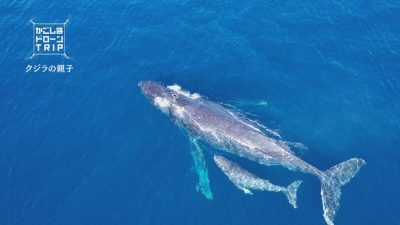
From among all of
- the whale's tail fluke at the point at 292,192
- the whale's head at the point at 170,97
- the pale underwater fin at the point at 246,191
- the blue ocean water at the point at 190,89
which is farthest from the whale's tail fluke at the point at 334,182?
the whale's head at the point at 170,97

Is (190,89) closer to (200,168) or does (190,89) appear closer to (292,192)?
(200,168)

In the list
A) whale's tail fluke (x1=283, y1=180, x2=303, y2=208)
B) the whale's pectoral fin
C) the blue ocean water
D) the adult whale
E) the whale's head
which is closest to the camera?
whale's tail fluke (x1=283, y1=180, x2=303, y2=208)

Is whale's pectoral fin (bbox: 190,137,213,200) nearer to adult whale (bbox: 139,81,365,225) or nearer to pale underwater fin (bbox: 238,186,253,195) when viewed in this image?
adult whale (bbox: 139,81,365,225)

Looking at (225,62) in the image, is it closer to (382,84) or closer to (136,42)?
(136,42)

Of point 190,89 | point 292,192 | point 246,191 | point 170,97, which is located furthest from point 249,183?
point 190,89

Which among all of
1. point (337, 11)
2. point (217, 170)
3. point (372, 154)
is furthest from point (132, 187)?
point (337, 11)

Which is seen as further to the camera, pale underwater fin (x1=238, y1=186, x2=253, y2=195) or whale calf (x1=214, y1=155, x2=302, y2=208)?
pale underwater fin (x1=238, y1=186, x2=253, y2=195)

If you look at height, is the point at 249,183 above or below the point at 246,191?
above

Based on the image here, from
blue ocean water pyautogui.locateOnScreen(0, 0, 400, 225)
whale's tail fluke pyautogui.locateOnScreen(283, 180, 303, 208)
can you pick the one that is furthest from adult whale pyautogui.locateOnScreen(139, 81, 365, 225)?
whale's tail fluke pyautogui.locateOnScreen(283, 180, 303, 208)
